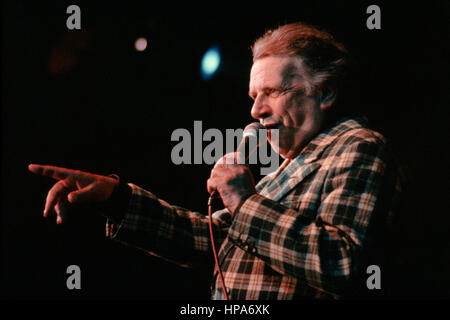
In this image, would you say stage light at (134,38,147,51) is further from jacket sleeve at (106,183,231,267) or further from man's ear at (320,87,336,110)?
man's ear at (320,87,336,110)

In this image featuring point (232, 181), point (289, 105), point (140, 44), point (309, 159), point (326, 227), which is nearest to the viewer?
point (326, 227)

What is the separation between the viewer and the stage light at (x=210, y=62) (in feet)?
6.39

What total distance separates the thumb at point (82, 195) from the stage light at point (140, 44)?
1.02 m

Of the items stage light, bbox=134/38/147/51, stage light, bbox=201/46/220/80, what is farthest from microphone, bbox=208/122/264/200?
stage light, bbox=134/38/147/51

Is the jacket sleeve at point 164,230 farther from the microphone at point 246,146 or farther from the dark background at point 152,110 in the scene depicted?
the dark background at point 152,110

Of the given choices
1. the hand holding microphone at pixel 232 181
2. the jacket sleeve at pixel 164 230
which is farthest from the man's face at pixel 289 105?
the jacket sleeve at pixel 164 230

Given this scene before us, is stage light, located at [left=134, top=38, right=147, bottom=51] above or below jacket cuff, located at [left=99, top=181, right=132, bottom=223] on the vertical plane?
above

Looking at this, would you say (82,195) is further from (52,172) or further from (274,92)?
(274,92)

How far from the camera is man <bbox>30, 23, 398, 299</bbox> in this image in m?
0.95

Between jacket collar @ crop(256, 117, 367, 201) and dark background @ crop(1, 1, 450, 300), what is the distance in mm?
308

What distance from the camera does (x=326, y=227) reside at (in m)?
0.96

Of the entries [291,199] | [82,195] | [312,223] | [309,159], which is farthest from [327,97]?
[82,195]

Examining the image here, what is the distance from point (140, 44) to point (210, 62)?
1.21ft
